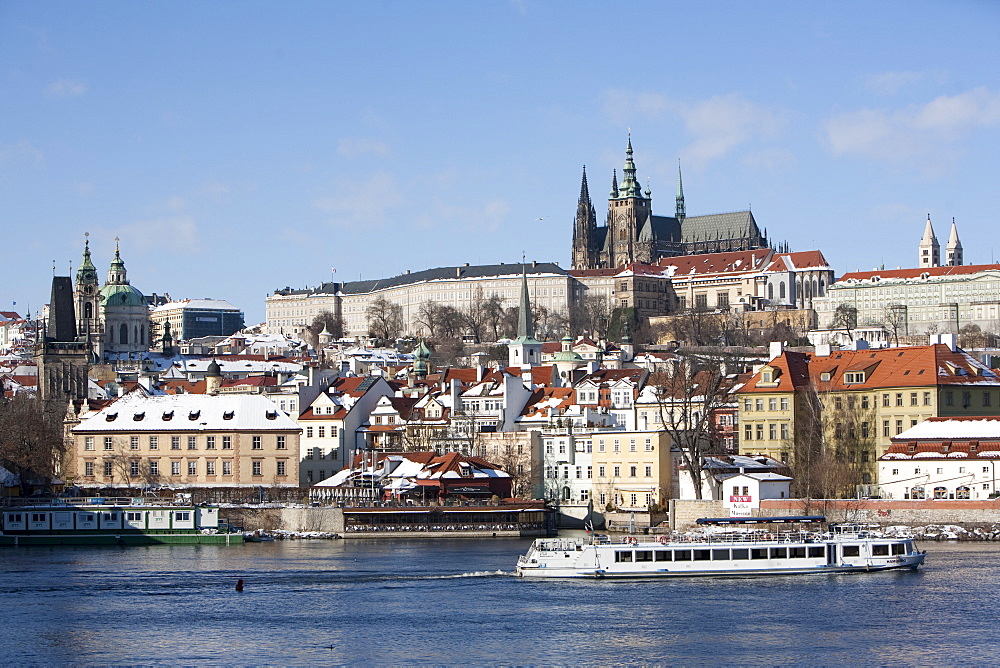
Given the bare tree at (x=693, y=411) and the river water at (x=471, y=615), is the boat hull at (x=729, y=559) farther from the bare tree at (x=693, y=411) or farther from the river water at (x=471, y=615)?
the bare tree at (x=693, y=411)

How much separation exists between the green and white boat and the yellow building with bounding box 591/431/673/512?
46.4 feet

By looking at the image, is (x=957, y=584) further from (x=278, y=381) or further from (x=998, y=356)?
(x=998, y=356)

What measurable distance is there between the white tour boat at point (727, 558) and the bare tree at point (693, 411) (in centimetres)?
1402

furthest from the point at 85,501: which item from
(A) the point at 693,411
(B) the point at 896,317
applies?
(B) the point at 896,317

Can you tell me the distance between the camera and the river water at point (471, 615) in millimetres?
39094

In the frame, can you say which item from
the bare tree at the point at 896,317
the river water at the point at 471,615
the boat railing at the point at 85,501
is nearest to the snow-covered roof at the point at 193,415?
the boat railing at the point at 85,501

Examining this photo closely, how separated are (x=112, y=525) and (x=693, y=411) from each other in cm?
2526

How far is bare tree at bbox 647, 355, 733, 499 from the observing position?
67.4 metres

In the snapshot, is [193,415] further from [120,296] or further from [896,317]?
[896,317]

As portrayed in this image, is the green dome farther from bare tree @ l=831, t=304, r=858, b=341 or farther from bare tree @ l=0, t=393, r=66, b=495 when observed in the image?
bare tree @ l=0, t=393, r=66, b=495

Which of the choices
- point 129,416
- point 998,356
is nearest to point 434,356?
point 998,356

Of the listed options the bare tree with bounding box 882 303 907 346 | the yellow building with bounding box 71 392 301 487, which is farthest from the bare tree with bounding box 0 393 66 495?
→ the bare tree with bounding box 882 303 907 346

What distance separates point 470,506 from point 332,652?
28.7m

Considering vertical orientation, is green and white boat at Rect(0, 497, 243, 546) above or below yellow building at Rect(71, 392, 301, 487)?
below
